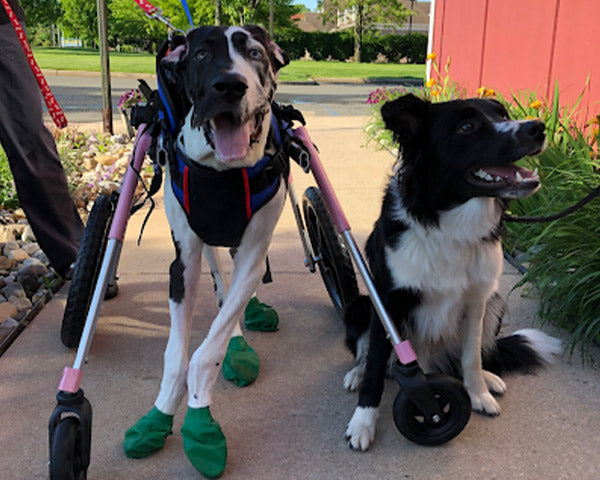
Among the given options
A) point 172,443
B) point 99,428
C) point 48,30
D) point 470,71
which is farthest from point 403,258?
point 48,30

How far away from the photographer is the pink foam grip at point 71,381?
6.91 feet

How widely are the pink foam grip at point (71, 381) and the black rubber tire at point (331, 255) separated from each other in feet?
5.00

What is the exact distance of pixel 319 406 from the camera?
2736mm

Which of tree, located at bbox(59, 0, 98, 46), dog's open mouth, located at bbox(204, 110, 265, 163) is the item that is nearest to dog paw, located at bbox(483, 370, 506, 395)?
dog's open mouth, located at bbox(204, 110, 265, 163)

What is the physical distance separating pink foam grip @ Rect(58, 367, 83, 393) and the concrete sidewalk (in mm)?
394

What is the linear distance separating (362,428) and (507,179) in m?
1.14

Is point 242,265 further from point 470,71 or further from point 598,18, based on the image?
point 470,71

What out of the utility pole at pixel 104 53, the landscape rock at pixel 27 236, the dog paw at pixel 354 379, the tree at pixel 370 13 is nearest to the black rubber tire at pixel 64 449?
→ the dog paw at pixel 354 379

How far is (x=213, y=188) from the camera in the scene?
2.26m

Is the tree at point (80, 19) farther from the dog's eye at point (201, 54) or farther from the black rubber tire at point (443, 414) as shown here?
the black rubber tire at point (443, 414)

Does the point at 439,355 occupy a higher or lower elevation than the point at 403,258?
lower

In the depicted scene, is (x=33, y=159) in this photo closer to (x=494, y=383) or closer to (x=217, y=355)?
(x=217, y=355)

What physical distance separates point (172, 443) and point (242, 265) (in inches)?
30.7

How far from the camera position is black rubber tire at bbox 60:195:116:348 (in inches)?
114
